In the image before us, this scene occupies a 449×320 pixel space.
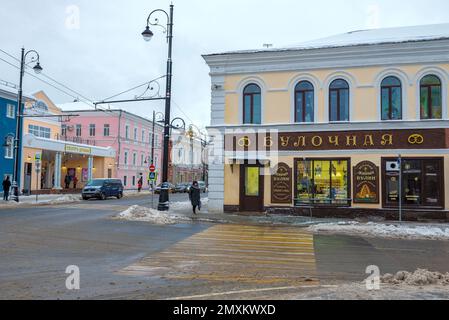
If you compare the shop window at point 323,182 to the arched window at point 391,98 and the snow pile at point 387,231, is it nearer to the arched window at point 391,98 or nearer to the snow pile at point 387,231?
the arched window at point 391,98

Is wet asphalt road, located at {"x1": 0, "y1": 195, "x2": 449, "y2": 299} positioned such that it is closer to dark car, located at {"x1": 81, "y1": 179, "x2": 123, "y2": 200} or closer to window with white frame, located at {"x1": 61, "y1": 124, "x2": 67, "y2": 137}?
dark car, located at {"x1": 81, "y1": 179, "x2": 123, "y2": 200}

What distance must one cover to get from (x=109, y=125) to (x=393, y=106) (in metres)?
43.8

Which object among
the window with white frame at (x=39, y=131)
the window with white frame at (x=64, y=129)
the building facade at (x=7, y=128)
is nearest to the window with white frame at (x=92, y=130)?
the window with white frame at (x=64, y=129)

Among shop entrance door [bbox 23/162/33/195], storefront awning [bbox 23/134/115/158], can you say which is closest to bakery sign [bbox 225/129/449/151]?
storefront awning [bbox 23/134/115/158]

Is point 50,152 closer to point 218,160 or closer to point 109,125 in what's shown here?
point 109,125

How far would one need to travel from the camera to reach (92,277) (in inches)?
303

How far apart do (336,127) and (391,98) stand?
2.89 metres

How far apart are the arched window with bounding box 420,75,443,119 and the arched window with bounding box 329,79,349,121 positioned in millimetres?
3426

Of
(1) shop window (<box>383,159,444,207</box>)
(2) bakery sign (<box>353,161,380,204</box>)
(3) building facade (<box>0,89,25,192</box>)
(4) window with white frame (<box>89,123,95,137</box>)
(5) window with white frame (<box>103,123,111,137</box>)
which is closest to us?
(1) shop window (<box>383,159,444,207</box>)

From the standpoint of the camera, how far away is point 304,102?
70.7 feet

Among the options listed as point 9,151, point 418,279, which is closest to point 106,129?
point 9,151

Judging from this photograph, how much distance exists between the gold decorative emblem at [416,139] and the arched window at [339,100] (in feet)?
9.99

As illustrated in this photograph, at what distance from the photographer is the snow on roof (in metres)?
20.5

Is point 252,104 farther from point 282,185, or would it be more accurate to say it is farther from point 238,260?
point 238,260
